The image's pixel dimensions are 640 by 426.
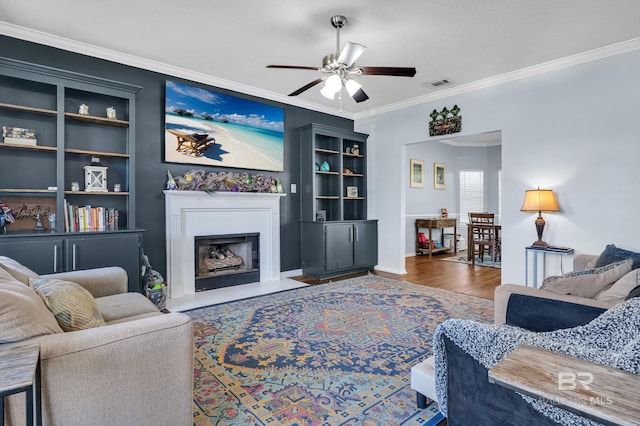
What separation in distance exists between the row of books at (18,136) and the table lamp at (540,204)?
5.14m

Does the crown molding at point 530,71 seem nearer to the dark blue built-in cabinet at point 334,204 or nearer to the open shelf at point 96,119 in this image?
the dark blue built-in cabinet at point 334,204

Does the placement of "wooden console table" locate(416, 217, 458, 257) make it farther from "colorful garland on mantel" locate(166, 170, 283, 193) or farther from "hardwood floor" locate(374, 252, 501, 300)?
"colorful garland on mantel" locate(166, 170, 283, 193)

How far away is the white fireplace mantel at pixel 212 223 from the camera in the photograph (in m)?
4.04

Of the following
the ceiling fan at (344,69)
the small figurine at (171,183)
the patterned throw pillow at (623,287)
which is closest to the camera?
the patterned throw pillow at (623,287)

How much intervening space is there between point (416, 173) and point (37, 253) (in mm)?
6948

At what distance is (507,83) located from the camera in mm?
4250

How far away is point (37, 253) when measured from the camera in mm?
2850

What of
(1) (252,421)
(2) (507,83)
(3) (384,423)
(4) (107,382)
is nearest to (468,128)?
(2) (507,83)

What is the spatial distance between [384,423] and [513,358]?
3.45 feet

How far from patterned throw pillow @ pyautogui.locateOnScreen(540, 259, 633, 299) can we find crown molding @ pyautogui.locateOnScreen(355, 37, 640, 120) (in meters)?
2.71

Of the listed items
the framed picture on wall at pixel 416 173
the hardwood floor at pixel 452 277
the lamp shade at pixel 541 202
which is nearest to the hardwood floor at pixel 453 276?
the hardwood floor at pixel 452 277

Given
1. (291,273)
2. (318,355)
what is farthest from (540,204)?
(291,273)

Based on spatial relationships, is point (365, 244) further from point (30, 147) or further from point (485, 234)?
point (30, 147)

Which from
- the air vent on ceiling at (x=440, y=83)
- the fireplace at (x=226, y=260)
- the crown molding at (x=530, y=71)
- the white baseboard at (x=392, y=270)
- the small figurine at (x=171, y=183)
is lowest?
the white baseboard at (x=392, y=270)
